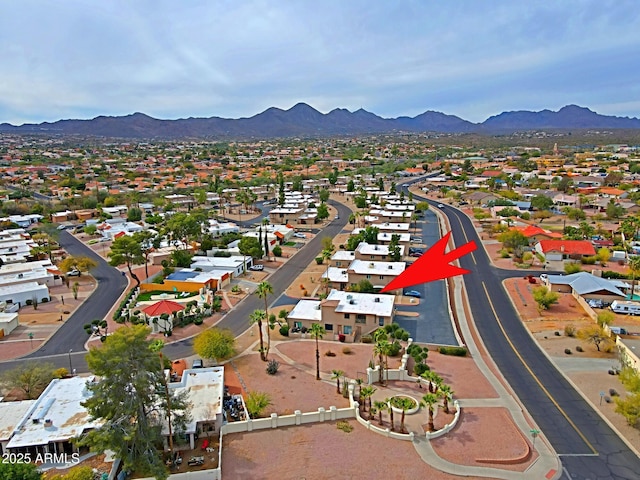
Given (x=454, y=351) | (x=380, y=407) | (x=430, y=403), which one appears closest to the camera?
(x=430, y=403)

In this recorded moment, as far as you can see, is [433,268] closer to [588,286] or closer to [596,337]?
[588,286]

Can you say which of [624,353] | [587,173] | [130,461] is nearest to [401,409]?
[130,461]

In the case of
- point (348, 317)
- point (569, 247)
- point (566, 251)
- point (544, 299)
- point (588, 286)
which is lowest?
point (348, 317)

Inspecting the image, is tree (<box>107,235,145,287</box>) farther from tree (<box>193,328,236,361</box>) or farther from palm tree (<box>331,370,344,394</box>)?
palm tree (<box>331,370,344,394</box>)

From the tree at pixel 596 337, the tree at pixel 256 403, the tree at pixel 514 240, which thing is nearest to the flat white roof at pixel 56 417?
the tree at pixel 256 403

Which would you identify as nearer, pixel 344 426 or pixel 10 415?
pixel 344 426

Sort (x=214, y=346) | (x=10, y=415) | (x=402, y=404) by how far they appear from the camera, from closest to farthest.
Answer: (x=402, y=404) → (x=10, y=415) → (x=214, y=346)

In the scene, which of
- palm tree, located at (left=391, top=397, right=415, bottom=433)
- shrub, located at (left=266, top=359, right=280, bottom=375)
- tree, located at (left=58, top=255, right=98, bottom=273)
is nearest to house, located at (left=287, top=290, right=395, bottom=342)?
shrub, located at (left=266, top=359, right=280, bottom=375)

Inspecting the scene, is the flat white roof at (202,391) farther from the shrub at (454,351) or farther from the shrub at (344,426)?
the shrub at (454,351)

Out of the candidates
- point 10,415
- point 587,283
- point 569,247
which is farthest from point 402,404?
point 569,247
